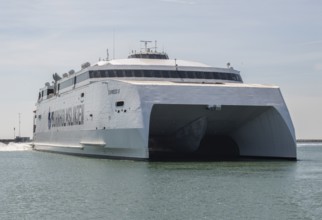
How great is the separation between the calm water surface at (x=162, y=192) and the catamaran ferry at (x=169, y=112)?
3179mm

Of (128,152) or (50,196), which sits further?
(128,152)

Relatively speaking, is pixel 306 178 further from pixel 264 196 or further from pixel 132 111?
pixel 132 111

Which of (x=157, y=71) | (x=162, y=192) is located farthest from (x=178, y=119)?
(x=162, y=192)

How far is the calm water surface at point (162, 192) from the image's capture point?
16.4 metres

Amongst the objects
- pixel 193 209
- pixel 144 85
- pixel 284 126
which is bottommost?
pixel 193 209

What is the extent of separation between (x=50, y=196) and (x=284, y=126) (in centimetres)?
1666

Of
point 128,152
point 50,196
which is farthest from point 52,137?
point 50,196

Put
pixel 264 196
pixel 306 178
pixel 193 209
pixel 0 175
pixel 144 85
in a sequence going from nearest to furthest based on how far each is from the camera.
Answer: pixel 193 209, pixel 264 196, pixel 306 178, pixel 0 175, pixel 144 85

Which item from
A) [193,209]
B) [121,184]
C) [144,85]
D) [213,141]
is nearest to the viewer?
[193,209]

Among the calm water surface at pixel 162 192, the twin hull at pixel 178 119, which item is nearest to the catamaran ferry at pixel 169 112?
the twin hull at pixel 178 119

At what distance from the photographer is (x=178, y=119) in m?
35.3

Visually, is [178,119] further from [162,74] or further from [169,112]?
[162,74]

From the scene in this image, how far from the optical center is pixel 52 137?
5094cm

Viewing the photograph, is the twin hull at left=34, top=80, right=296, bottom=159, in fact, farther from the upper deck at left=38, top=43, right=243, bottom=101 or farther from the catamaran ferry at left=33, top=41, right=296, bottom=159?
the upper deck at left=38, top=43, right=243, bottom=101
